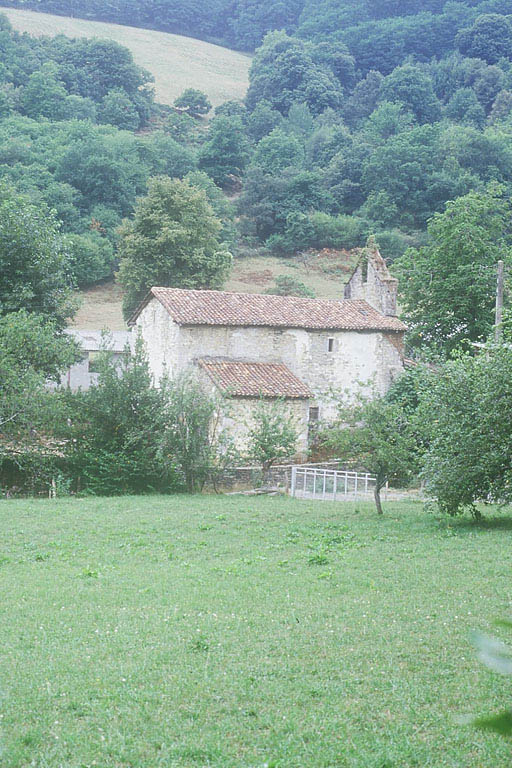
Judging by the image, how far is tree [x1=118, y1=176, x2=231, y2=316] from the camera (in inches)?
1922

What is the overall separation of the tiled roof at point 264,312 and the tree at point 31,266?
13.7ft

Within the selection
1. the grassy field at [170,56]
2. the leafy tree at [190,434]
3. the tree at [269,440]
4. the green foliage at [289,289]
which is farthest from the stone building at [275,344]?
the grassy field at [170,56]

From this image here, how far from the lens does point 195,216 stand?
169 ft

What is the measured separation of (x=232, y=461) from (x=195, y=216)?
2692 cm

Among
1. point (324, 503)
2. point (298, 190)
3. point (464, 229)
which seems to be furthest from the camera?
point (298, 190)

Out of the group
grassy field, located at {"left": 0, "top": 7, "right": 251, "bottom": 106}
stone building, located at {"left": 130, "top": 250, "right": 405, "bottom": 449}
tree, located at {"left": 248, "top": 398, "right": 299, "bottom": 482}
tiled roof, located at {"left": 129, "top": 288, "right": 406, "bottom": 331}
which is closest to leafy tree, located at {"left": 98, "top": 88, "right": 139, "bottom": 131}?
grassy field, located at {"left": 0, "top": 7, "right": 251, "bottom": 106}

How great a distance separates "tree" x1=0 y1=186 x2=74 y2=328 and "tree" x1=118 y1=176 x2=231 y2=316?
12389mm

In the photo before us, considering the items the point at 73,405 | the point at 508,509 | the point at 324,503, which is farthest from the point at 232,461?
the point at 508,509

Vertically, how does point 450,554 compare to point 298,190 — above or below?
below

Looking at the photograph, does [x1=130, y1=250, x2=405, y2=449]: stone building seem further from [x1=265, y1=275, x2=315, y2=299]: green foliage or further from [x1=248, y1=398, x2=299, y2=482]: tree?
[x1=265, y1=275, x2=315, y2=299]: green foliage

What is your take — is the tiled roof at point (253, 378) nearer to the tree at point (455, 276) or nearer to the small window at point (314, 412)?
the small window at point (314, 412)

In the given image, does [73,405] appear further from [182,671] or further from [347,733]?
[347,733]

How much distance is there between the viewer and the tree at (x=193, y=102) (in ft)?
389

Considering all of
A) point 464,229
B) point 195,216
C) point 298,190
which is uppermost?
point 298,190
